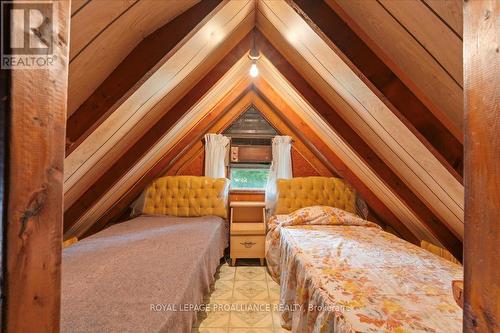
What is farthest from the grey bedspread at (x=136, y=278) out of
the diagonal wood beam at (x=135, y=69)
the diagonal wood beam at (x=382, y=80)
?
the diagonal wood beam at (x=382, y=80)

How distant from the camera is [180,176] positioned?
3707 millimetres

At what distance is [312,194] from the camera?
3588 mm

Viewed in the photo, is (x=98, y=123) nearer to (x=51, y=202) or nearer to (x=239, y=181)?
(x=51, y=202)

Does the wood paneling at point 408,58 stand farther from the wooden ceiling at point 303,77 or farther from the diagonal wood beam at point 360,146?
→ the diagonal wood beam at point 360,146

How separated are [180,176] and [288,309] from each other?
232 centimetres

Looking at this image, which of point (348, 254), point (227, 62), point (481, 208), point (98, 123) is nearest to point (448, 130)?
point (481, 208)

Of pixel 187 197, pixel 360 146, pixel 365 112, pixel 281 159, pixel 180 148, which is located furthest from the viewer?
pixel 281 159

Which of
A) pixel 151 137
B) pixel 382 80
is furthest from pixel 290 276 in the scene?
pixel 151 137

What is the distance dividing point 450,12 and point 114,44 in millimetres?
1406

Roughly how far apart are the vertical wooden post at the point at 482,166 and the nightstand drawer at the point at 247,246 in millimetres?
2866

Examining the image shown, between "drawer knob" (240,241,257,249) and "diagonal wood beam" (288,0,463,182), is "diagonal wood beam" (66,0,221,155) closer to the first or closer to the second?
"diagonal wood beam" (288,0,463,182)

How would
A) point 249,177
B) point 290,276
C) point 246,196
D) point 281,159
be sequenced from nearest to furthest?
point 290,276 < point 281,159 < point 246,196 < point 249,177

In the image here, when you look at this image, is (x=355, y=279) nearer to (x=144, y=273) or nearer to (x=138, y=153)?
(x=144, y=273)

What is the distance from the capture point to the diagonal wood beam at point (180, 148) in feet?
11.1
